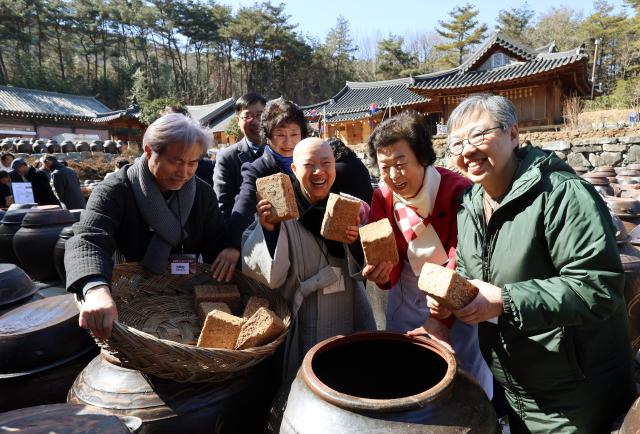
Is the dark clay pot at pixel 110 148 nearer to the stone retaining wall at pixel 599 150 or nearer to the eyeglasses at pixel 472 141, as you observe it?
the stone retaining wall at pixel 599 150

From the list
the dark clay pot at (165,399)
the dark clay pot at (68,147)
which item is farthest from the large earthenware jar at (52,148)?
the dark clay pot at (165,399)

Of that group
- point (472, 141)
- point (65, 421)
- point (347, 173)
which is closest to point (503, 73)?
point (347, 173)

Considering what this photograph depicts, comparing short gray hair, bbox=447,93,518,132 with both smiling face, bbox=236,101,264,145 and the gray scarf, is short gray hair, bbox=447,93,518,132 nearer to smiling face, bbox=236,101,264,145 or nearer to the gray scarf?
the gray scarf

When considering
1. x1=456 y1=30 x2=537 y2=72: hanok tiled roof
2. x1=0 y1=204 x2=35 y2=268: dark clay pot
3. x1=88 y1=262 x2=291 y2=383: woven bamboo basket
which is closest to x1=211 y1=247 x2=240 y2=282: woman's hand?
x1=88 y1=262 x2=291 y2=383: woven bamboo basket

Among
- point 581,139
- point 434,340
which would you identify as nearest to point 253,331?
point 434,340

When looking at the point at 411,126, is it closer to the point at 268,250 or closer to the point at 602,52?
the point at 268,250

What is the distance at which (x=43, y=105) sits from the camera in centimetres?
2614

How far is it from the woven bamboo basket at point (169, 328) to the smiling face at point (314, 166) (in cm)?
58

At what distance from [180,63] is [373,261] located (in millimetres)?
49115

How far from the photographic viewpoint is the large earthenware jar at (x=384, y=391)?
1305 mm

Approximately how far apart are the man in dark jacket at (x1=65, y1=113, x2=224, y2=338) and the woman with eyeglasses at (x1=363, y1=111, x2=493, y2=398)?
949mm

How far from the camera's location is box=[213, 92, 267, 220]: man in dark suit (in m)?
3.33

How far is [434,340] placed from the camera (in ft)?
5.50

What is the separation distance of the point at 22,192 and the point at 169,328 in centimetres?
647
